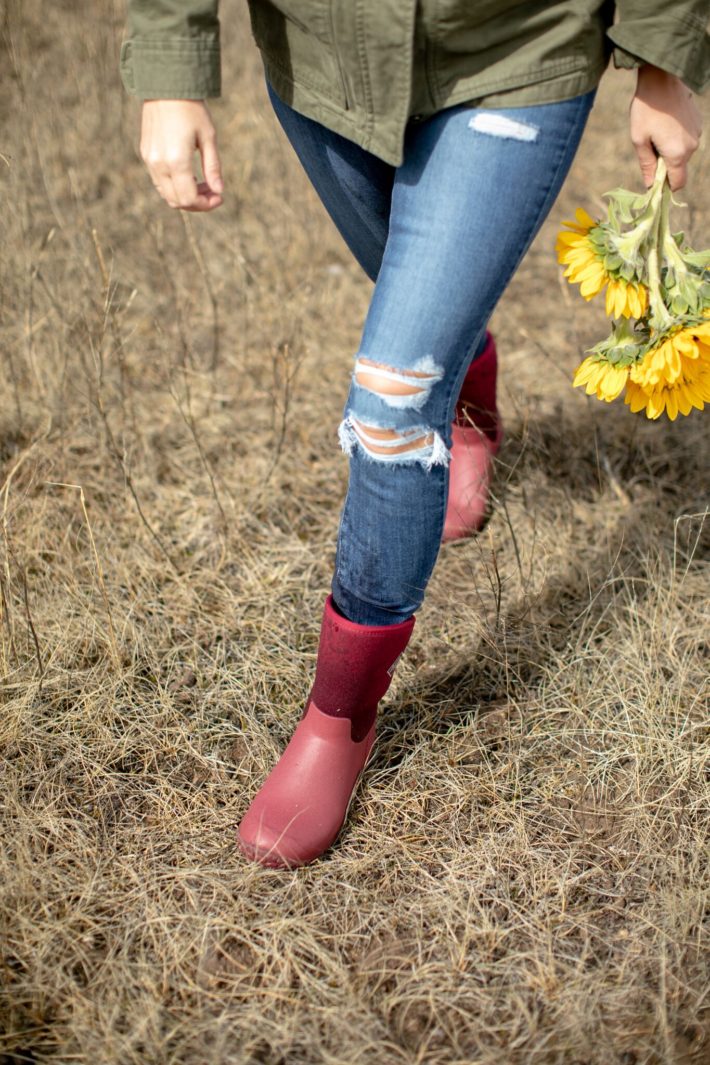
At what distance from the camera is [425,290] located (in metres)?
1.12

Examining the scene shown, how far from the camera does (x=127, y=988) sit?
4.18 feet

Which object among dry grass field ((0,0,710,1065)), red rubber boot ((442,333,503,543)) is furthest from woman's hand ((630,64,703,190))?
red rubber boot ((442,333,503,543))

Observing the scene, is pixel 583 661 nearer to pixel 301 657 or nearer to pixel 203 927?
pixel 301 657

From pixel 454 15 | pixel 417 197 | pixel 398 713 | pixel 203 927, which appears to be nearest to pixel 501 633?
pixel 398 713

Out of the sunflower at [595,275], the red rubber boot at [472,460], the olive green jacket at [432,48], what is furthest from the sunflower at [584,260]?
the red rubber boot at [472,460]

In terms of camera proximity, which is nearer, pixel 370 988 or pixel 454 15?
pixel 454 15

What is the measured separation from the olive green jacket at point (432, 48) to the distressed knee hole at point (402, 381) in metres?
0.26

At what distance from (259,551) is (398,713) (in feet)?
1.85

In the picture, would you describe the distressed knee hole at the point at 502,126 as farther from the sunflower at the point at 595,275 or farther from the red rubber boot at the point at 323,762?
the red rubber boot at the point at 323,762

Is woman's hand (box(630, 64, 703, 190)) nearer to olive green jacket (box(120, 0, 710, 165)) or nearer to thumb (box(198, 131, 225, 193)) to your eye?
olive green jacket (box(120, 0, 710, 165))

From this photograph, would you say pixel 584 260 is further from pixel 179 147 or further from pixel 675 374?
pixel 179 147

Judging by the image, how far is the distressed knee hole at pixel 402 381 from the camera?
1162mm

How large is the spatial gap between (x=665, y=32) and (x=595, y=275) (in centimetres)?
32

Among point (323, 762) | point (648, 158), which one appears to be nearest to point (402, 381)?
point (648, 158)
